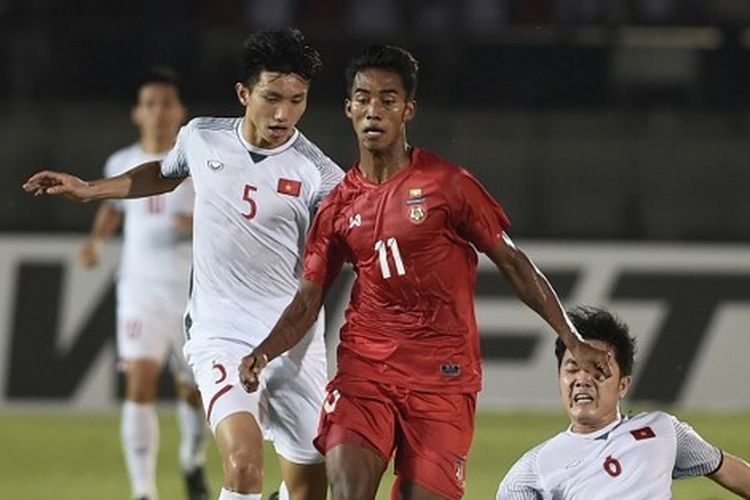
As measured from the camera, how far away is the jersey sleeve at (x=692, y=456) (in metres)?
5.72

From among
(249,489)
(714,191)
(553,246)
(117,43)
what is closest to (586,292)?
(553,246)

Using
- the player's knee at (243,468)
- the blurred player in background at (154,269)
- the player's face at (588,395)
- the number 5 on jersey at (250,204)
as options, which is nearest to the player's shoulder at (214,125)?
the number 5 on jersey at (250,204)

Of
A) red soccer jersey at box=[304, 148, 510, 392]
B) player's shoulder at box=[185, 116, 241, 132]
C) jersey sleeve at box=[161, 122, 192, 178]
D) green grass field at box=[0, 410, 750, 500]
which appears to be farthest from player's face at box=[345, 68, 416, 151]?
green grass field at box=[0, 410, 750, 500]

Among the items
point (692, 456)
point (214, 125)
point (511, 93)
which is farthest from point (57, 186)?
point (511, 93)

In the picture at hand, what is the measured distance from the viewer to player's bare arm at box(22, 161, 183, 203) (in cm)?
652

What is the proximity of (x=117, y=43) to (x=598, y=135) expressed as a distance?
3.33 metres

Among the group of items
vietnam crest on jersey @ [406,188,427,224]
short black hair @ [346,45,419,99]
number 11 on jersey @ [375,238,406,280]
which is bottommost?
number 11 on jersey @ [375,238,406,280]

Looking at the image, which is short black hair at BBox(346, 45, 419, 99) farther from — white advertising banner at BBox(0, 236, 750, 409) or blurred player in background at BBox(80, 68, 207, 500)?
white advertising banner at BBox(0, 236, 750, 409)

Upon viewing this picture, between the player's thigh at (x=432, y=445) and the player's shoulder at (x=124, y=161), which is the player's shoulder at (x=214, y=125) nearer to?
the player's thigh at (x=432, y=445)

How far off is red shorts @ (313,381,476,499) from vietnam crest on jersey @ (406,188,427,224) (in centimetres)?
53

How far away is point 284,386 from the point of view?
6.71 meters

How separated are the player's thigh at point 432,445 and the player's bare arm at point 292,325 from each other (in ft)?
1.35

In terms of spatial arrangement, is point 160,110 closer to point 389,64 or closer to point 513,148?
point 513,148

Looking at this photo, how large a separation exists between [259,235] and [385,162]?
2.64 ft
